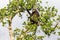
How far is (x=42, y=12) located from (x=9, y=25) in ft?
7.88

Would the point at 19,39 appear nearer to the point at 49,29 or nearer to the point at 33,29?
the point at 33,29

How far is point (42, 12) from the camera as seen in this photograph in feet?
46.6

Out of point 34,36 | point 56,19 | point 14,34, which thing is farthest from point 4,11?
point 56,19

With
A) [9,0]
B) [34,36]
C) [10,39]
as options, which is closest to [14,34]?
[10,39]

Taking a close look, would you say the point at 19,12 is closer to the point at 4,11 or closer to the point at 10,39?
the point at 4,11

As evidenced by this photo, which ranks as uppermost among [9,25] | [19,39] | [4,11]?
[4,11]

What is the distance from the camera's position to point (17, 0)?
1366 cm

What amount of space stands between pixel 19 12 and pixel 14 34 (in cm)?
154

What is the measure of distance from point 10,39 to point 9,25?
0.94 m

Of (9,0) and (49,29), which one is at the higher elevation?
(9,0)

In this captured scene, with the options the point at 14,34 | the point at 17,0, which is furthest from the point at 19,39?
the point at 17,0

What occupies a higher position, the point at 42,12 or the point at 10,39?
the point at 42,12

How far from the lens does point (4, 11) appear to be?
544 inches

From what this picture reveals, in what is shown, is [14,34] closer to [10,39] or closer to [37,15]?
[10,39]
